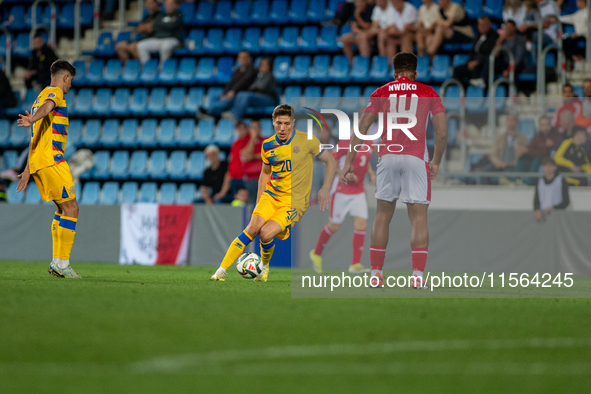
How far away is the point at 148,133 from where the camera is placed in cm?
1612

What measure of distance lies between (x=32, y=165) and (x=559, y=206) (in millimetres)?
7153

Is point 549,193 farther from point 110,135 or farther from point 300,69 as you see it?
point 110,135

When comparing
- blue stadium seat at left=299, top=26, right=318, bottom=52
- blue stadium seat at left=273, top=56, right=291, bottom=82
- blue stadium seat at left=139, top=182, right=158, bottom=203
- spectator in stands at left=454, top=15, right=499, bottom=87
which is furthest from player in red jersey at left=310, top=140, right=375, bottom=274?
blue stadium seat at left=299, top=26, right=318, bottom=52

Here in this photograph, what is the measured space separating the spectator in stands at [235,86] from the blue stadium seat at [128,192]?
1.93m

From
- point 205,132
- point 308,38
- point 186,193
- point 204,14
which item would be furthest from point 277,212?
point 204,14

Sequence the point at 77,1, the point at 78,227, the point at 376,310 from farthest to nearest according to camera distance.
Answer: the point at 77,1 < the point at 78,227 < the point at 376,310

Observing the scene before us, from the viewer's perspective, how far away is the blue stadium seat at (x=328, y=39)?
53.1 ft

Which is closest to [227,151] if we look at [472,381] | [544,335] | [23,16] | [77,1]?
[77,1]

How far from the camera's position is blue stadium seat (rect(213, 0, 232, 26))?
17531 mm

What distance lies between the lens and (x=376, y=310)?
5293mm

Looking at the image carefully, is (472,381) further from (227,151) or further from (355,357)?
(227,151)

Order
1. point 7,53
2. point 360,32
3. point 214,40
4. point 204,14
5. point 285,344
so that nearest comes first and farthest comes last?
point 285,344 → point 360,32 → point 214,40 → point 204,14 → point 7,53

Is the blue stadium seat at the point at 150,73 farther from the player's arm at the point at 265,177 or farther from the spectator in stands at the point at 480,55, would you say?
the player's arm at the point at 265,177

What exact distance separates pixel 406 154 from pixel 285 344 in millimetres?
3464
